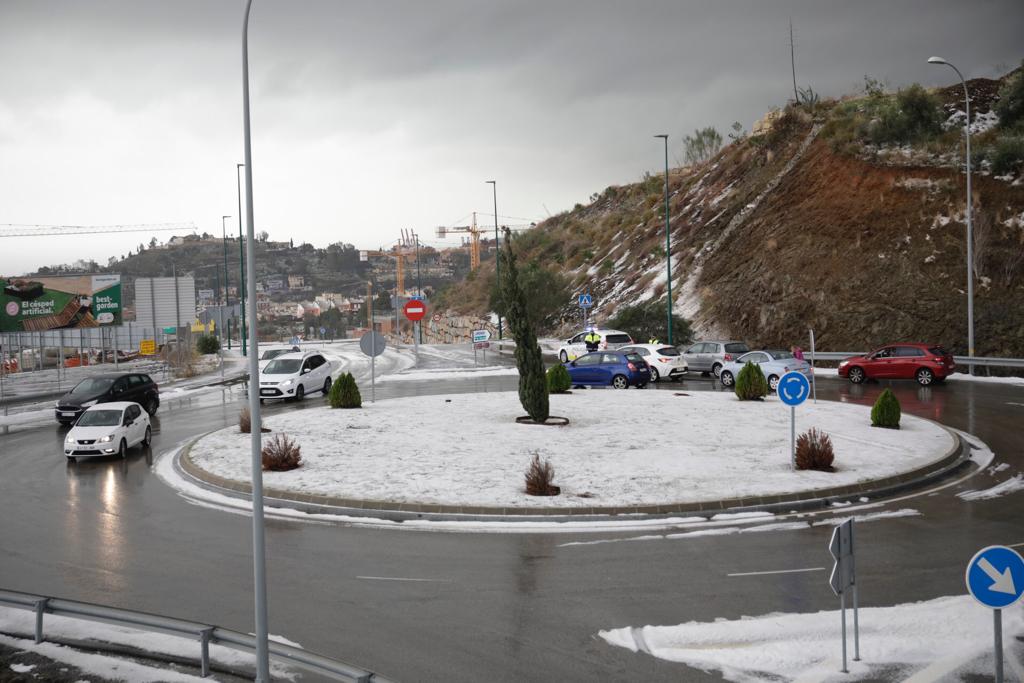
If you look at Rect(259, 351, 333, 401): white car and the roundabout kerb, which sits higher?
Rect(259, 351, 333, 401): white car

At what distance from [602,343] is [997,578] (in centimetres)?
3625

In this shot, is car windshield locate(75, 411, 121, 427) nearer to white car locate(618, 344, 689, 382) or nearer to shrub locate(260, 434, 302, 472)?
shrub locate(260, 434, 302, 472)

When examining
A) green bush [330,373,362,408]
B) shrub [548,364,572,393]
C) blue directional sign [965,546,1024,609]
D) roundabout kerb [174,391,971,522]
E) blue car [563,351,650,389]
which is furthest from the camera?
blue car [563,351,650,389]

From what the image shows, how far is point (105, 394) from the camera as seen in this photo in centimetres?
2722

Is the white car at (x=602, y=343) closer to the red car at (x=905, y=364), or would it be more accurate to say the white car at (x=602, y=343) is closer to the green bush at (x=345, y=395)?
the red car at (x=905, y=364)

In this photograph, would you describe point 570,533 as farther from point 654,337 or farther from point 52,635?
point 654,337

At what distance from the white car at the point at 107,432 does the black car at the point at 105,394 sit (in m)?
5.51

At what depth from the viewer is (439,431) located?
70.1 ft

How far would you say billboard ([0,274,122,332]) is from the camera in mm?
47625

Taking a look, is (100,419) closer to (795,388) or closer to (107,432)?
(107,432)

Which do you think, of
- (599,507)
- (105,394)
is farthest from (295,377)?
(599,507)

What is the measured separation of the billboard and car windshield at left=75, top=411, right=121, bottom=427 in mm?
31638

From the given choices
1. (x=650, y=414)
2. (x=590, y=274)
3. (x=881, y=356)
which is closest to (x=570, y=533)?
(x=650, y=414)

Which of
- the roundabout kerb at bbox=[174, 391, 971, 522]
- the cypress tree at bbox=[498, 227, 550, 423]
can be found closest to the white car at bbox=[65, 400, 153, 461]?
the roundabout kerb at bbox=[174, 391, 971, 522]
